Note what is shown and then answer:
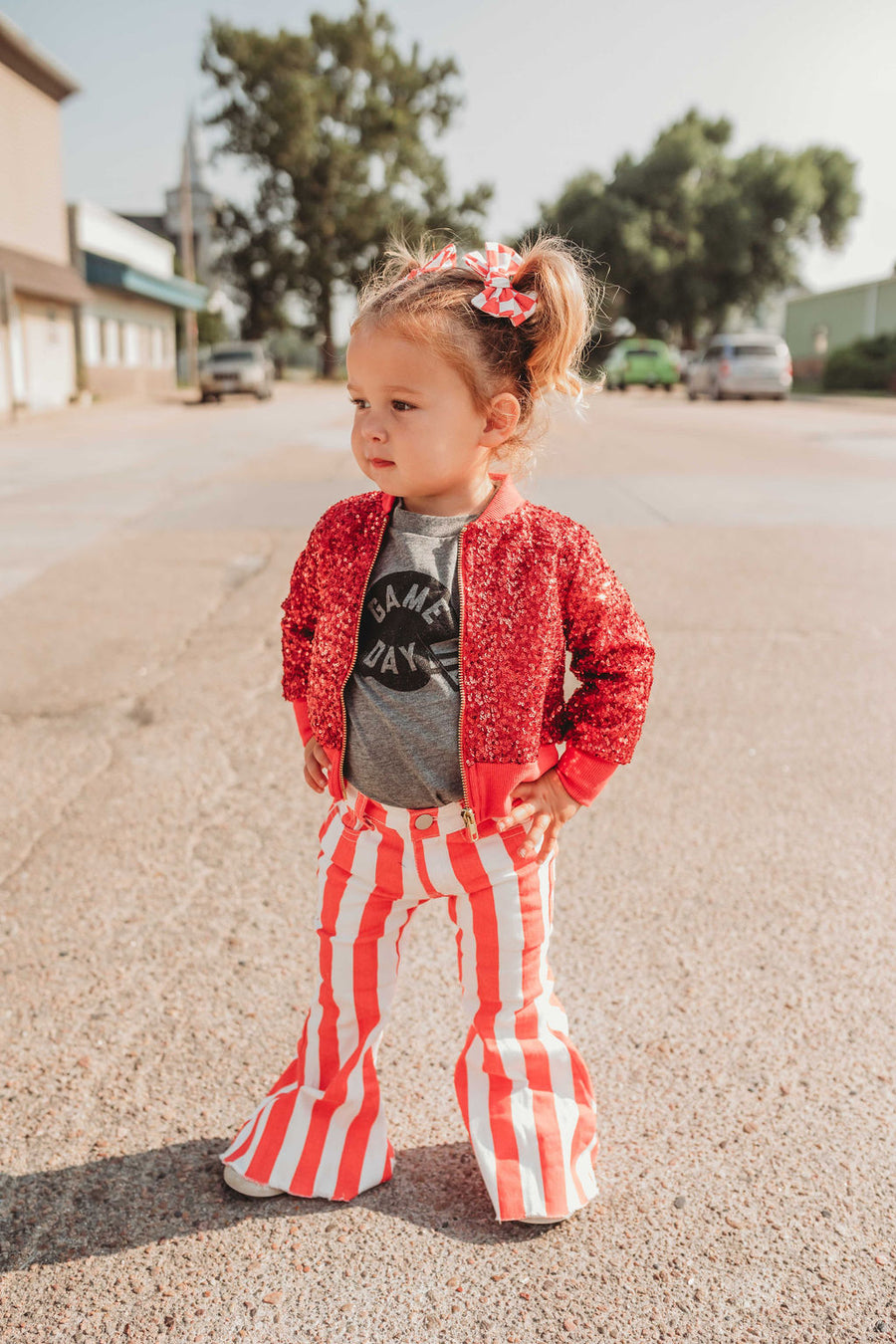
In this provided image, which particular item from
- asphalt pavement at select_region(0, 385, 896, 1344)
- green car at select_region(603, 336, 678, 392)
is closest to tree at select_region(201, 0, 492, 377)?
green car at select_region(603, 336, 678, 392)

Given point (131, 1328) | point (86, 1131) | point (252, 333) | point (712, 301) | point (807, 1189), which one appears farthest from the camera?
point (252, 333)

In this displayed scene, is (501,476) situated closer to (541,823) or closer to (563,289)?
(563,289)

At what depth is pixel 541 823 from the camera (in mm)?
1833

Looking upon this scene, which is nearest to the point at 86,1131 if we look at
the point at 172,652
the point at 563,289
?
the point at 563,289

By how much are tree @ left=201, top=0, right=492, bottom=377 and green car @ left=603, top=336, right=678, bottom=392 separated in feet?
58.2

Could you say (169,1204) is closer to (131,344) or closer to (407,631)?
(407,631)

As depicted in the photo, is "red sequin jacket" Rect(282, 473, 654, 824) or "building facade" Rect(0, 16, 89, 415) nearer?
"red sequin jacket" Rect(282, 473, 654, 824)

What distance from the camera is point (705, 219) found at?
2061 inches

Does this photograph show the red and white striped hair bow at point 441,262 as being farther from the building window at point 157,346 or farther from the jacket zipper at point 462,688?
the building window at point 157,346

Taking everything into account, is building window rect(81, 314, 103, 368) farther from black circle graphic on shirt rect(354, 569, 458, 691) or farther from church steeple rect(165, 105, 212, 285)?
black circle graphic on shirt rect(354, 569, 458, 691)

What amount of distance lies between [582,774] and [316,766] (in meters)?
0.46

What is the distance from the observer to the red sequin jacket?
1762 mm

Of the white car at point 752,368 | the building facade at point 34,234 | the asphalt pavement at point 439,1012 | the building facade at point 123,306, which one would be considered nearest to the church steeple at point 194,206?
the building facade at point 123,306

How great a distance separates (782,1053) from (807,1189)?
0.40 m
